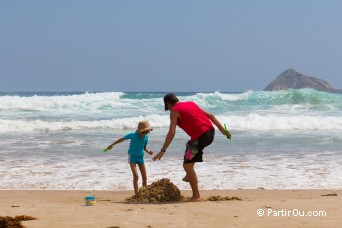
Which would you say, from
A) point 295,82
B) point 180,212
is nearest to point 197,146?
point 180,212

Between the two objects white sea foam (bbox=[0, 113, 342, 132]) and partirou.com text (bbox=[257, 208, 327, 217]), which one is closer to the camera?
partirou.com text (bbox=[257, 208, 327, 217])

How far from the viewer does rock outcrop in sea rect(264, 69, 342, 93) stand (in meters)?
68.9

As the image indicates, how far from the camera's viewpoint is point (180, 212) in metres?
5.43

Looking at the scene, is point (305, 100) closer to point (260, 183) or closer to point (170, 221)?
point (260, 183)

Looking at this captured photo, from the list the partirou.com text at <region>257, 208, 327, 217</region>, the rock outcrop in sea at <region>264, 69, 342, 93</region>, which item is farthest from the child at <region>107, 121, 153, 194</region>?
the rock outcrop in sea at <region>264, 69, 342, 93</region>

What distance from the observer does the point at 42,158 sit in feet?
36.0

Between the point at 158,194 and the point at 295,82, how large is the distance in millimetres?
64574

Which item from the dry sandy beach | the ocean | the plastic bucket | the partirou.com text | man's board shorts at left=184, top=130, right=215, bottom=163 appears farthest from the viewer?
the ocean

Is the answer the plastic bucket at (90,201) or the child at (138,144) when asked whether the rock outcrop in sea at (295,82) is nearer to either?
the child at (138,144)

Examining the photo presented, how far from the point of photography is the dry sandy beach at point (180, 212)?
4836 mm

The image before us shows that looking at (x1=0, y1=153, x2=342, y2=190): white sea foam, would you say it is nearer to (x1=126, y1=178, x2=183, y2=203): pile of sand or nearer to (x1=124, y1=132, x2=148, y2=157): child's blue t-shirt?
(x1=124, y1=132, x2=148, y2=157): child's blue t-shirt

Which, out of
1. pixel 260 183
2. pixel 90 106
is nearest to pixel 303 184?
pixel 260 183

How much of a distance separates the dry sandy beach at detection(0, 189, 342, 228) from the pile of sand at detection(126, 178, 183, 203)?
0.81ft

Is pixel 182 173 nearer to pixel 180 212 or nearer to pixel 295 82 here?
pixel 180 212
